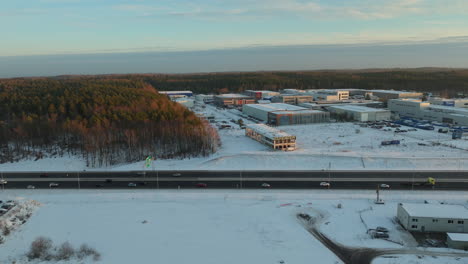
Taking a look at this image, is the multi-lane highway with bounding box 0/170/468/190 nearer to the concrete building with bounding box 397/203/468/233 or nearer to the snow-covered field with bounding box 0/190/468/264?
the snow-covered field with bounding box 0/190/468/264

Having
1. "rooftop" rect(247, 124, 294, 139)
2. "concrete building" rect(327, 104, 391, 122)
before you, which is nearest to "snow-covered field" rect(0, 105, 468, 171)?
"rooftop" rect(247, 124, 294, 139)

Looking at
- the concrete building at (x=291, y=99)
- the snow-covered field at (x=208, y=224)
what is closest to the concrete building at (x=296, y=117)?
the concrete building at (x=291, y=99)

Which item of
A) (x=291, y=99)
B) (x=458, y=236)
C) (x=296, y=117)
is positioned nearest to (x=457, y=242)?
A: (x=458, y=236)

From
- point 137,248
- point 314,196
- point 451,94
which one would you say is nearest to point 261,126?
point 314,196

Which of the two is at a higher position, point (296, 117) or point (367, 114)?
point (367, 114)

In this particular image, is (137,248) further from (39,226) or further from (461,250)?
(461,250)

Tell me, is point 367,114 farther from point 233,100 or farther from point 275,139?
point 233,100
